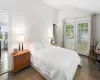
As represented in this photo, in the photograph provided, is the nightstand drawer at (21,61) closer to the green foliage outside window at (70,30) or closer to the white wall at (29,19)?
the white wall at (29,19)

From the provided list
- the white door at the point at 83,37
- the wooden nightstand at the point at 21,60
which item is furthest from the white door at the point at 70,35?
the wooden nightstand at the point at 21,60

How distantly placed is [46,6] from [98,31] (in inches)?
125

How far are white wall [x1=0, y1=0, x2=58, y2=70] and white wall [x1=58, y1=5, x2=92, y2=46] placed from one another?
96 cm

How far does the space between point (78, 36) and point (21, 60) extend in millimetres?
3740

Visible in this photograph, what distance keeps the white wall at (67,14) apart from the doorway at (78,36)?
40cm

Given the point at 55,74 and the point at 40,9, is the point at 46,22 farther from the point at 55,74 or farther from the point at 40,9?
the point at 55,74

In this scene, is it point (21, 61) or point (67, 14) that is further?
point (67, 14)

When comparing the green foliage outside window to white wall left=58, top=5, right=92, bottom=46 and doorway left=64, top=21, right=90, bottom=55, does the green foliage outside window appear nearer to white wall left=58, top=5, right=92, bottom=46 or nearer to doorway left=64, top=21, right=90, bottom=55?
doorway left=64, top=21, right=90, bottom=55

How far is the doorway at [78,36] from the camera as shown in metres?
4.79

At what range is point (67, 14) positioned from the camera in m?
5.48

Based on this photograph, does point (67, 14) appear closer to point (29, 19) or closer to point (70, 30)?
point (70, 30)

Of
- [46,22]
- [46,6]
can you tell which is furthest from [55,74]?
[46,6]

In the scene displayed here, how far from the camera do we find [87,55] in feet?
15.5

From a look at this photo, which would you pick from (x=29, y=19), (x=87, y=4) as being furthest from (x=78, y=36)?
(x=29, y=19)
